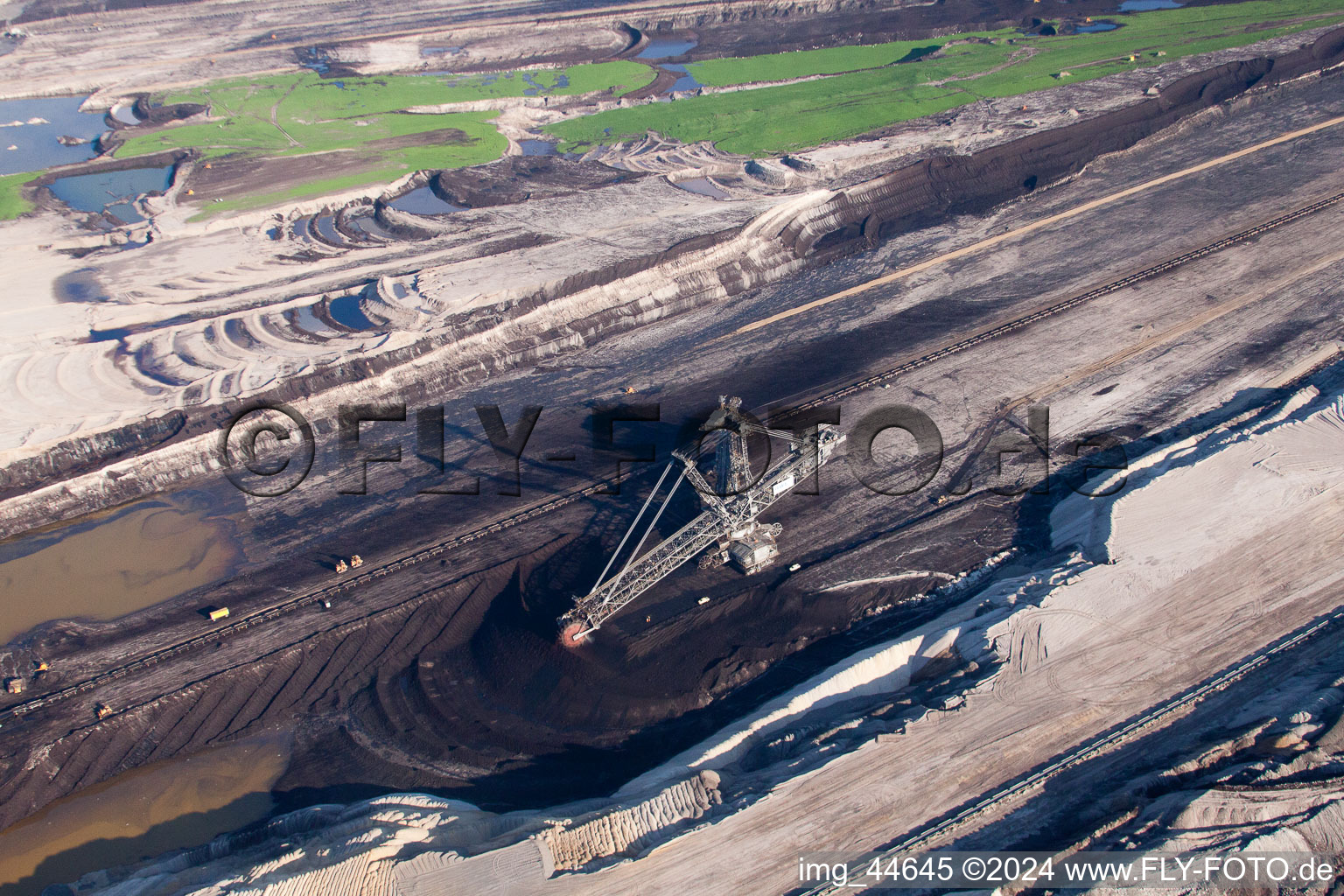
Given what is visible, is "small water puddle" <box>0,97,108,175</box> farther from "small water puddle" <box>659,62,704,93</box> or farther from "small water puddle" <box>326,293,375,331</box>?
"small water puddle" <box>659,62,704,93</box>

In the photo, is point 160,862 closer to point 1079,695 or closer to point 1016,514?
point 1079,695

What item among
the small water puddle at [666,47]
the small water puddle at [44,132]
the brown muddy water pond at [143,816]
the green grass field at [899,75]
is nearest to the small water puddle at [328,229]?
the green grass field at [899,75]

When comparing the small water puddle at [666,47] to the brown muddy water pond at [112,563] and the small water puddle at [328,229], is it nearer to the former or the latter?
the small water puddle at [328,229]

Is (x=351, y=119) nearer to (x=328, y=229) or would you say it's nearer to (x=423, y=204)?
(x=423, y=204)

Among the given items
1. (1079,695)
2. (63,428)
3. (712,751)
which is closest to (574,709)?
(712,751)

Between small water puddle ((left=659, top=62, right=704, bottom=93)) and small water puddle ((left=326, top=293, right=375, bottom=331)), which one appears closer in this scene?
small water puddle ((left=326, top=293, right=375, bottom=331))

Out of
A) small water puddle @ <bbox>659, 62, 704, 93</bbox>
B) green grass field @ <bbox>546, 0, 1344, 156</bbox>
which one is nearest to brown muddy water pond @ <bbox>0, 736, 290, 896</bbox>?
green grass field @ <bbox>546, 0, 1344, 156</bbox>
